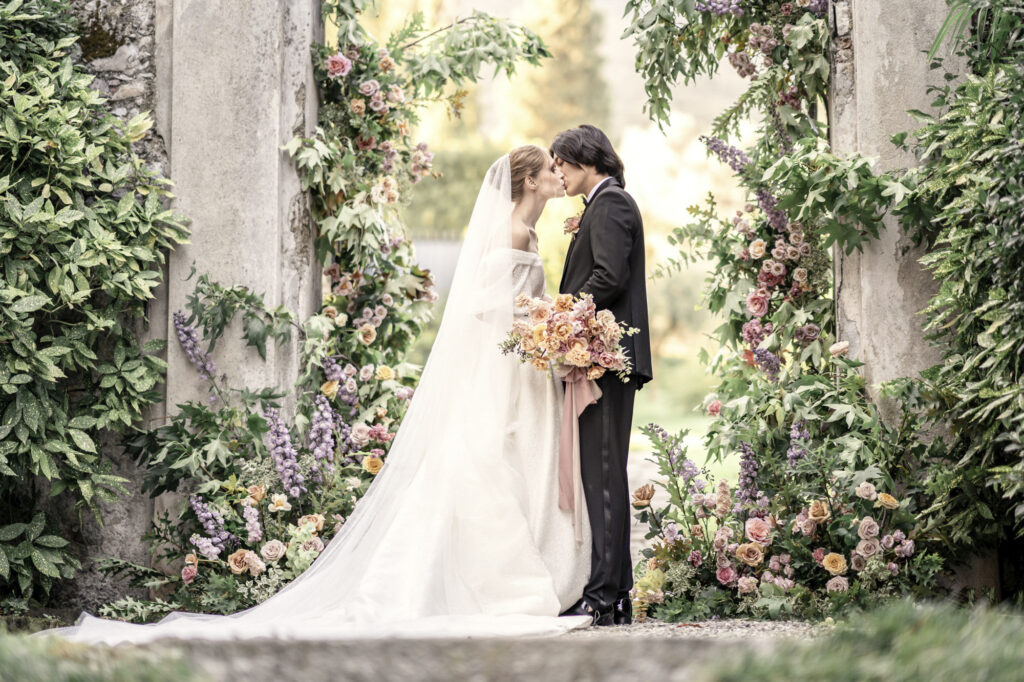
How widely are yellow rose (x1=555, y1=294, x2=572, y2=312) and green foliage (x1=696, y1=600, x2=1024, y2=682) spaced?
2.21 m

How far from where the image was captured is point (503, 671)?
77.1 inches

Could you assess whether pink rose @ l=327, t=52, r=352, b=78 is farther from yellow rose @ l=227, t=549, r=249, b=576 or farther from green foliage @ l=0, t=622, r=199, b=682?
green foliage @ l=0, t=622, r=199, b=682

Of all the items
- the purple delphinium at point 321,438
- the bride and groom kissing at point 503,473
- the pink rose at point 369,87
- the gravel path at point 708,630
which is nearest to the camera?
the gravel path at point 708,630

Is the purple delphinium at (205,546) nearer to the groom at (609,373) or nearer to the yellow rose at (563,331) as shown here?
the groom at (609,373)

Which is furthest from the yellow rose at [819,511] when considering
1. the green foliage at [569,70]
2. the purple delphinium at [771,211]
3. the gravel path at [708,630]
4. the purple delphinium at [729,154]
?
the green foliage at [569,70]

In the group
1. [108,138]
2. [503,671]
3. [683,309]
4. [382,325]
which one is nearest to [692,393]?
[683,309]

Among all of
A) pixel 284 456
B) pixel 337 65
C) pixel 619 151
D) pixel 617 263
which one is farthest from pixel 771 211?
pixel 619 151

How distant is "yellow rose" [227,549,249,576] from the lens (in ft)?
14.4

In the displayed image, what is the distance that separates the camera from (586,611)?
407cm

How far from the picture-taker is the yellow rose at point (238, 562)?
4.39 metres

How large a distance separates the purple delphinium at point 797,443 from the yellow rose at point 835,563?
46cm

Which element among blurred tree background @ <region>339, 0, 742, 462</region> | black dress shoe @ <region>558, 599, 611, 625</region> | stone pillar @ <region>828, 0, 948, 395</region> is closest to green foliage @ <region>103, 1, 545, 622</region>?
black dress shoe @ <region>558, 599, 611, 625</region>

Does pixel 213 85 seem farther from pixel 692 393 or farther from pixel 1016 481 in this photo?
pixel 692 393

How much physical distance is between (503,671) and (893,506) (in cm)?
255
